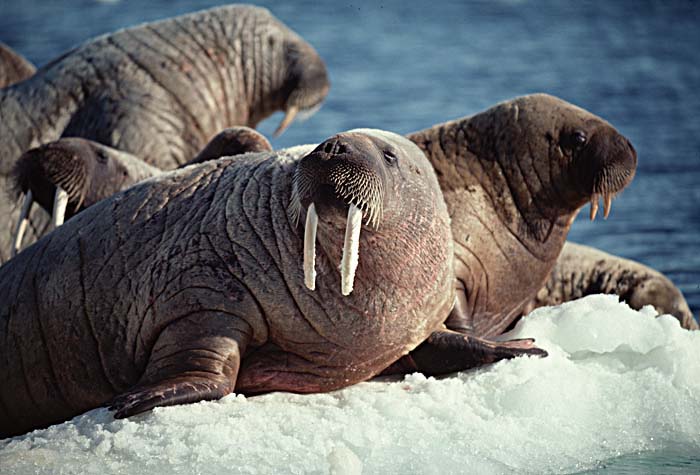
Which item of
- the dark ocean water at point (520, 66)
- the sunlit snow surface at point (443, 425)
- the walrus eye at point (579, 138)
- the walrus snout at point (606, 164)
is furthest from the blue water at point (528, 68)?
the walrus eye at point (579, 138)

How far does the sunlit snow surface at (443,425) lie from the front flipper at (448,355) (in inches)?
3.0

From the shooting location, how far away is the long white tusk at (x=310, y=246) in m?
4.39

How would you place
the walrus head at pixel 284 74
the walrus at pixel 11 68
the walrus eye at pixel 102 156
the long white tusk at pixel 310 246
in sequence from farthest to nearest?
1. the walrus at pixel 11 68
2. the walrus head at pixel 284 74
3. the walrus eye at pixel 102 156
4. the long white tusk at pixel 310 246

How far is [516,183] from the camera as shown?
260 inches

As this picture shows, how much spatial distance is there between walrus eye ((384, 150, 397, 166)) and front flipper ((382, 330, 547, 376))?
0.78 metres

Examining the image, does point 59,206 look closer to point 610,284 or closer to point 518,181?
point 518,181

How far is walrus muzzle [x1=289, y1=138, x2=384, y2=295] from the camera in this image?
167 inches

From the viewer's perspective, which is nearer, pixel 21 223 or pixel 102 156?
pixel 21 223

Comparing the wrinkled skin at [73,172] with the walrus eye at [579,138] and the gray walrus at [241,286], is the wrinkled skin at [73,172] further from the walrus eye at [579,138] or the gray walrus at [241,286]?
the walrus eye at [579,138]

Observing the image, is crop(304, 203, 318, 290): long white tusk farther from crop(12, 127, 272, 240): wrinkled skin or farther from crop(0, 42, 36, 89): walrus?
crop(0, 42, 36, 89): walrus

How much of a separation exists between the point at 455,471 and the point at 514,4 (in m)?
30.3

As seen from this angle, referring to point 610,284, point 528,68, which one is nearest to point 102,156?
point 610,284

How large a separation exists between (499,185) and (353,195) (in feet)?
8.02

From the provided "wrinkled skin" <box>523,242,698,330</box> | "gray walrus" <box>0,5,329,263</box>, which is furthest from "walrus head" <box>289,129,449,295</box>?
"gray walrus" <box>0,5,329,263</box>
